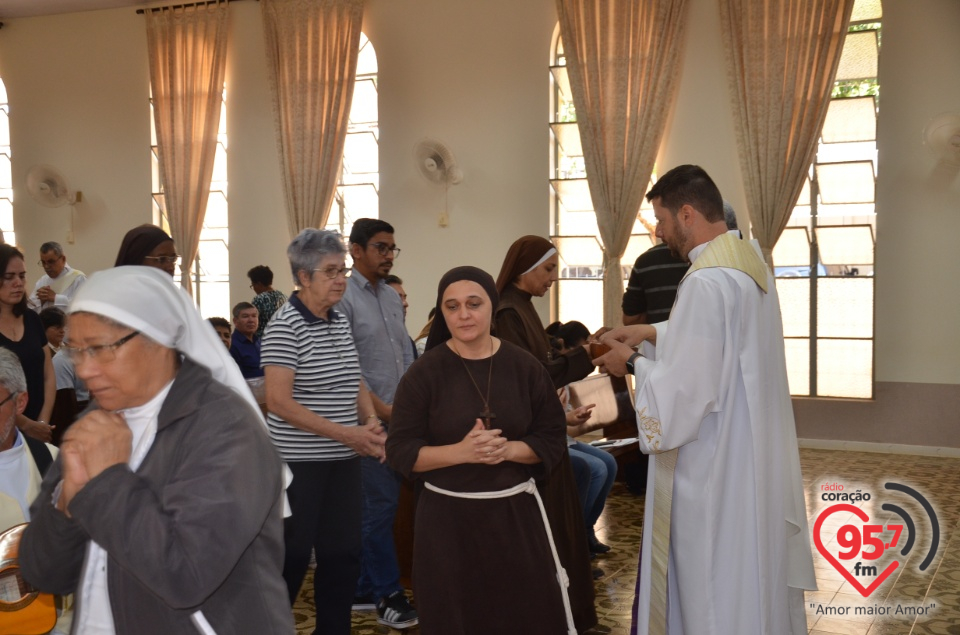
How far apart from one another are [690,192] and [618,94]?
6707 mm

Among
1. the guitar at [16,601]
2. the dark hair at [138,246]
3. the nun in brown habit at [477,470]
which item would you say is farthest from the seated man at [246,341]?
the guitar at [16,601]

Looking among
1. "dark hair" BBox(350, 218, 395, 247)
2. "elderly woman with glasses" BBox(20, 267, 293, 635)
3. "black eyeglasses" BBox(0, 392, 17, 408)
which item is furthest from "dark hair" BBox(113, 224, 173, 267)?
"elderly woman with glasses" BBox(20, 267, 293, 635)

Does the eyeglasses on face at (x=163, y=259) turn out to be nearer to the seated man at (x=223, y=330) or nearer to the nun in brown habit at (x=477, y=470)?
the nun in brown habit at (x=477, y=470)

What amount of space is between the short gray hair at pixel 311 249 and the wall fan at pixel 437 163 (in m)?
6.74

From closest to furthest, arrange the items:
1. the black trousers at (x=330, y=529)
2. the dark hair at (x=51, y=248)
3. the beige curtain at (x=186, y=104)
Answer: the black trousers at (x=330, y=529) < the dark hair at (x=51, y=248) < the beige curtain at (x=186, y=104)

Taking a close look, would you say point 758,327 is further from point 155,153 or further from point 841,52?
point 155,153

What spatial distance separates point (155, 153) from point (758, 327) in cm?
1093

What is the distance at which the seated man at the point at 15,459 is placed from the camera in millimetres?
2658

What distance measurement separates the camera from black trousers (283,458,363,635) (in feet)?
11.3

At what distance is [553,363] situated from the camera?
4.11m

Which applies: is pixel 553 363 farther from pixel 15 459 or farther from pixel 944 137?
pixel 944 137

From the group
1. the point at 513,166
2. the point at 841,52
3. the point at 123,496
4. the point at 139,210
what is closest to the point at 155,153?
the point at 139,210

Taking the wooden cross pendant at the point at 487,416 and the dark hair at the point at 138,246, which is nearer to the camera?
the wooden cross pendant at the point at 487,416

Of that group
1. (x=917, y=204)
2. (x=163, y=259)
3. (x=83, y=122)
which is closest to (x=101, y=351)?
(x=163, y=259)
